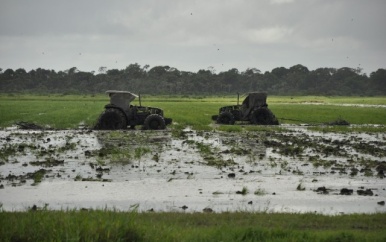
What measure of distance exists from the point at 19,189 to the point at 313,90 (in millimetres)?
137632

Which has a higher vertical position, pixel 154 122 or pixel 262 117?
pixel 154 122

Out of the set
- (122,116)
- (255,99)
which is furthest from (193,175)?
(255,99)

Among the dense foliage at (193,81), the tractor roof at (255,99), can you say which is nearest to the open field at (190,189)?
the tractor roof at (255,99)

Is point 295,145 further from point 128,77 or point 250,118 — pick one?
point 128,77

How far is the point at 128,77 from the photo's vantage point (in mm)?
151125

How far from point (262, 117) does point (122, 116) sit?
431 inches

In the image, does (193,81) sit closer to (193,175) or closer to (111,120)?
(111,120)

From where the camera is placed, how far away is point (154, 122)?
27.6 m

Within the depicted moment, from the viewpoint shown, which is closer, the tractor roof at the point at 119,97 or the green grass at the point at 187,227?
the green grass at the point at 187,227

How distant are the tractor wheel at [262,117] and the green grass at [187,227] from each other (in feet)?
77.7

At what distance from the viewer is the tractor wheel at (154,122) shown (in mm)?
27375

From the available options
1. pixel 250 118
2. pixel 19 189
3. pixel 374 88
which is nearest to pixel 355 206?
pixel 19 189

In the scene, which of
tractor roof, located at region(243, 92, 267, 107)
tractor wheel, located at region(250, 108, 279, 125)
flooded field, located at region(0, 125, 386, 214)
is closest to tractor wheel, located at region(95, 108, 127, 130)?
flooded field, located at region(0, 125, 386, 214)

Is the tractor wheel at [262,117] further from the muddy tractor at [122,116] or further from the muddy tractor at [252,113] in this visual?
the muddy tractor at [122,116]
